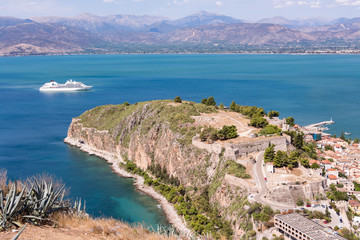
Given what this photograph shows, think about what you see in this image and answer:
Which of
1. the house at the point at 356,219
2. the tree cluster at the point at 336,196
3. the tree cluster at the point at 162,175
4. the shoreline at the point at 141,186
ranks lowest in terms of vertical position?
the shoreline at the point at 141,186

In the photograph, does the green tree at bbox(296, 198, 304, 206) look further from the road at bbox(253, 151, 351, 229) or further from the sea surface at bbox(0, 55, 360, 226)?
the sea surface at bbox(0, 55, 360, 226)

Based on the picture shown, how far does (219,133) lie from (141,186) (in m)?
10.9

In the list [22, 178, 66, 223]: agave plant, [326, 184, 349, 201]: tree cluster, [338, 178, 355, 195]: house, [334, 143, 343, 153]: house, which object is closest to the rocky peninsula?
[326, 184, 349, 201]: tree cluster

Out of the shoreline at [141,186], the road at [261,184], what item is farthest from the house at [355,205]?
the shoreline at [141,186]

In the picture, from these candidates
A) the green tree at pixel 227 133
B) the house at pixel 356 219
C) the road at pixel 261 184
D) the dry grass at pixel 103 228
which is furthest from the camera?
the green tree at pixel 227 133

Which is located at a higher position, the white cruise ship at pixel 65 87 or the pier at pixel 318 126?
the white cruise ship at pixel 65 87

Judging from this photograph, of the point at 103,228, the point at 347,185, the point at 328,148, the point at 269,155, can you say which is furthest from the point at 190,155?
the point at 103,228

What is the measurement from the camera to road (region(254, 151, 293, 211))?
972 inches

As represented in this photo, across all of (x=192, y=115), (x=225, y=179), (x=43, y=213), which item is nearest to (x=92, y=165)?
(x=192, y=115)

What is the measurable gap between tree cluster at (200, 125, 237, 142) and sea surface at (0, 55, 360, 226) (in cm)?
852

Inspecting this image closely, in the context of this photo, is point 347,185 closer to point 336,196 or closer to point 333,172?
point 333,172

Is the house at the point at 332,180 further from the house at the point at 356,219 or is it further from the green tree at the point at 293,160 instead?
the house at the point at 356,219

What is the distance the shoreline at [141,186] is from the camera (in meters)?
29.9

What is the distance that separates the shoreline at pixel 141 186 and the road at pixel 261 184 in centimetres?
623
